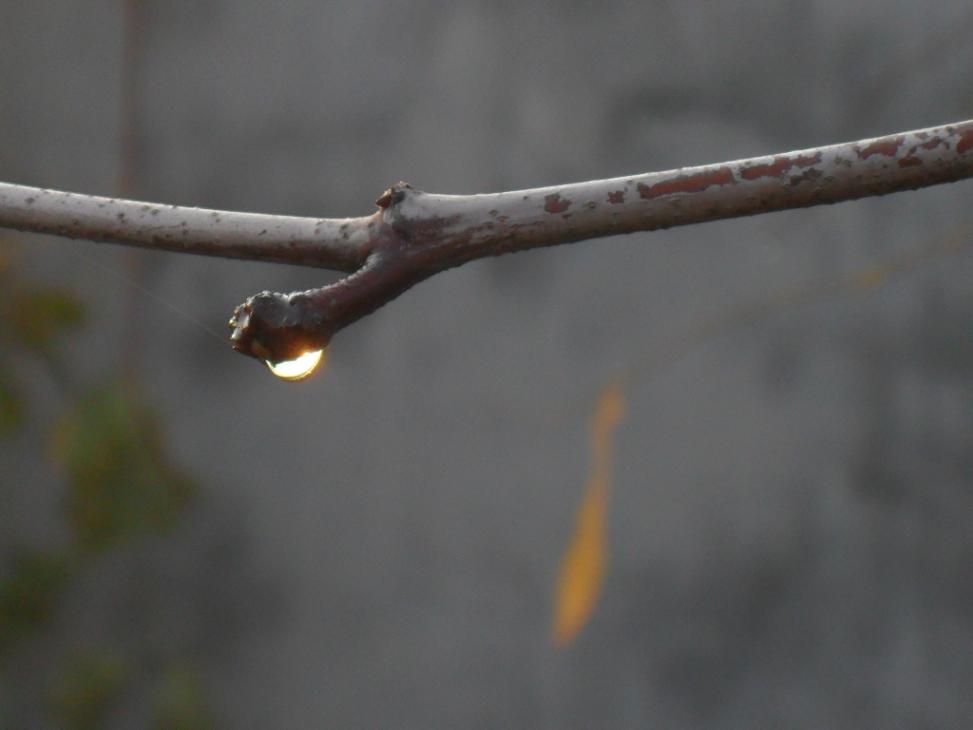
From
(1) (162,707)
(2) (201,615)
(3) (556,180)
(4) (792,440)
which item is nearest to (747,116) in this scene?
(3) (556,180)

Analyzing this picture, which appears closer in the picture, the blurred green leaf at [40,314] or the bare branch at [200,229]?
the bare branch at [200,229]

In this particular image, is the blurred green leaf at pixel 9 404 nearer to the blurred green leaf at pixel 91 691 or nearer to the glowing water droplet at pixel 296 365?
the blurred green leaf at pixel 91 691

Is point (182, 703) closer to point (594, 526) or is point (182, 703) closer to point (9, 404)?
point (9, 404)

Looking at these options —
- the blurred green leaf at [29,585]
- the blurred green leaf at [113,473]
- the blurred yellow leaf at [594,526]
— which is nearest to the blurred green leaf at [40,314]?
the blurred green leaf at [113,473]

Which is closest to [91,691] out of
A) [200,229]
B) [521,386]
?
[521,386]

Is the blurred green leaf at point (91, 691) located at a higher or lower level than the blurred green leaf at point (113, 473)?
lower

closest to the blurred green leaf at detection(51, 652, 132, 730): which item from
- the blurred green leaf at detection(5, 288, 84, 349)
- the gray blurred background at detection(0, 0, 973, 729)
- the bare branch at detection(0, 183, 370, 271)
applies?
the gray blurred background at detection(0, 0, 973, 729)

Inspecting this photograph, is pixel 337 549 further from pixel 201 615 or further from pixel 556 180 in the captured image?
pixel 556 180
